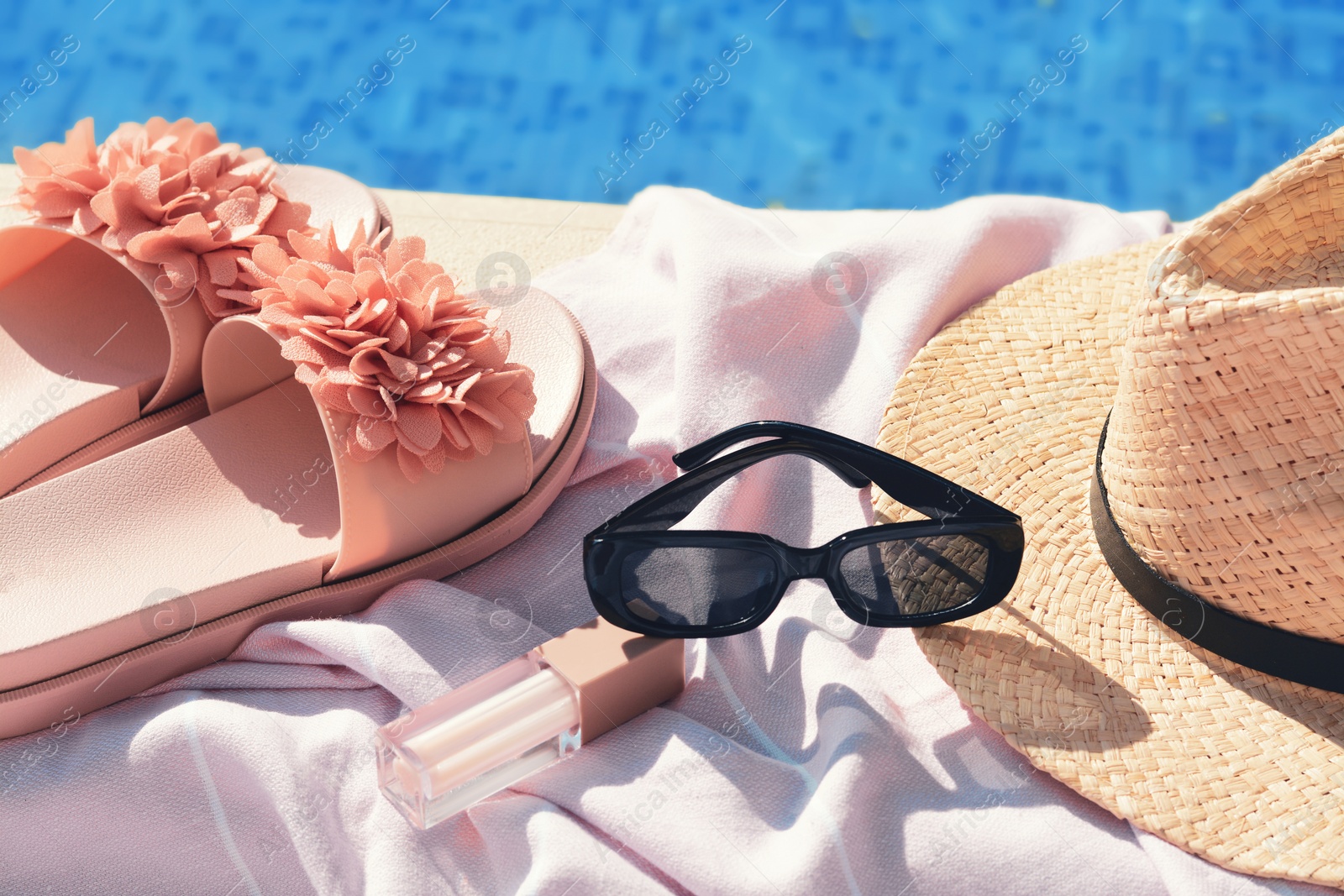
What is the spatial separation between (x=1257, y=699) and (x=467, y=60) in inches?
92.5

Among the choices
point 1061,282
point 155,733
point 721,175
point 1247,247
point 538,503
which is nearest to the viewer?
point 1247,247

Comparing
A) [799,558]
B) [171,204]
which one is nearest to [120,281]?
[171,204]

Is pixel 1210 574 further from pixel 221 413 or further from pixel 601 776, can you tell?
pixel 221 413

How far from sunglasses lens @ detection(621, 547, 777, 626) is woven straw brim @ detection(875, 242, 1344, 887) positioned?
0.54 feet

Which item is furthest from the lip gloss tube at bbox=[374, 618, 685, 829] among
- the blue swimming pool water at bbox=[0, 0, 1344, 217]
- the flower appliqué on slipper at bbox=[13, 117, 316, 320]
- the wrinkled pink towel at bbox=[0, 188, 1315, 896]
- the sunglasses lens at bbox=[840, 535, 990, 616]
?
the blue swimming pool water at bbox=[0, 0, 1344, 217]

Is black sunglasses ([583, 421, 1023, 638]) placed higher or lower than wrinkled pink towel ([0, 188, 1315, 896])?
higher

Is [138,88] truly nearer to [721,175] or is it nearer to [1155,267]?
[721,175]

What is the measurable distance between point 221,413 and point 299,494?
0.51 ft

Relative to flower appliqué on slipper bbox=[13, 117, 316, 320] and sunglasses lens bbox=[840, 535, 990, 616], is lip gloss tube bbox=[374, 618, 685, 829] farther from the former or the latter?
flower appliqué on slipper bbox=[13, 117, 316, 320]

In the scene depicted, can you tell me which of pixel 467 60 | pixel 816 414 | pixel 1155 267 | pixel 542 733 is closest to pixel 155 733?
pixel 542 733

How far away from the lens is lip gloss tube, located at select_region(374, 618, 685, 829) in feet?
3.03

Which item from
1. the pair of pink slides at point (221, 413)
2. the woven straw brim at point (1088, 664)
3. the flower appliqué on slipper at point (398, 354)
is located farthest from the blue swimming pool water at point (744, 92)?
the flower appliqué on slipper at point (398, 354)

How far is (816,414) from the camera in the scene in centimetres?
133

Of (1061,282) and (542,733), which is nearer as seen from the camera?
(542,733)
